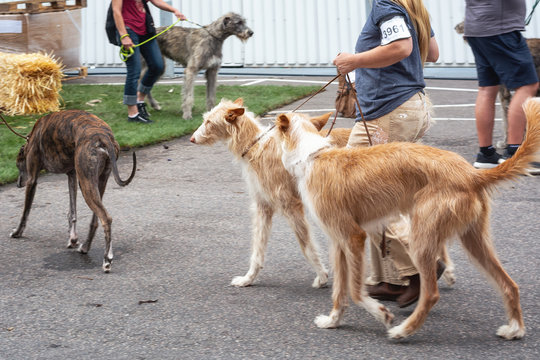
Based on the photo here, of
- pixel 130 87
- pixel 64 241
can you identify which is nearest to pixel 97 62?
pixel 130 87

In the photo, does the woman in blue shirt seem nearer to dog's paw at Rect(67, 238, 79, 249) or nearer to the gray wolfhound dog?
dog's paw at Rect(67, 238, 79, 249)

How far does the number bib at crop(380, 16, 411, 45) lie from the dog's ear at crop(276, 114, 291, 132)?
0.71 meters

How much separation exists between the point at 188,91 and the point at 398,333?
7470mm

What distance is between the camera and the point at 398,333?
3.75 m

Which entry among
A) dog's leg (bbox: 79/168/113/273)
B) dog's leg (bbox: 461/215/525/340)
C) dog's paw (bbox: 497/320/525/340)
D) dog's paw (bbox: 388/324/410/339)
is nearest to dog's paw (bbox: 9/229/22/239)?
dog's leg (bbox: 79/168/113/273)

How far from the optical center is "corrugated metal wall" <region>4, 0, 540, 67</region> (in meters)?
14.6

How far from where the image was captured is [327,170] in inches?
153

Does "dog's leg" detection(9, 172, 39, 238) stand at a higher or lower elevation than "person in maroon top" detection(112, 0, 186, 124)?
lower

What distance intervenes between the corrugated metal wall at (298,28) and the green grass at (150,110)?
2237mm

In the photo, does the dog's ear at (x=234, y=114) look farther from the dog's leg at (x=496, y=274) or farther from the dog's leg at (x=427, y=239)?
the dog's leg at (x=496, y=274)

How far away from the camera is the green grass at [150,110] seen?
9266mm

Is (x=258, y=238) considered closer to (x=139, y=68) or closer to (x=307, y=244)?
(x=307, y=244)

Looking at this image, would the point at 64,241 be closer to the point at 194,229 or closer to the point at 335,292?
the point at 194,229

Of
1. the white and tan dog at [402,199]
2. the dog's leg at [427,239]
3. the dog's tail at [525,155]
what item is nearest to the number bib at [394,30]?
the white and tan dog at [402,199]
